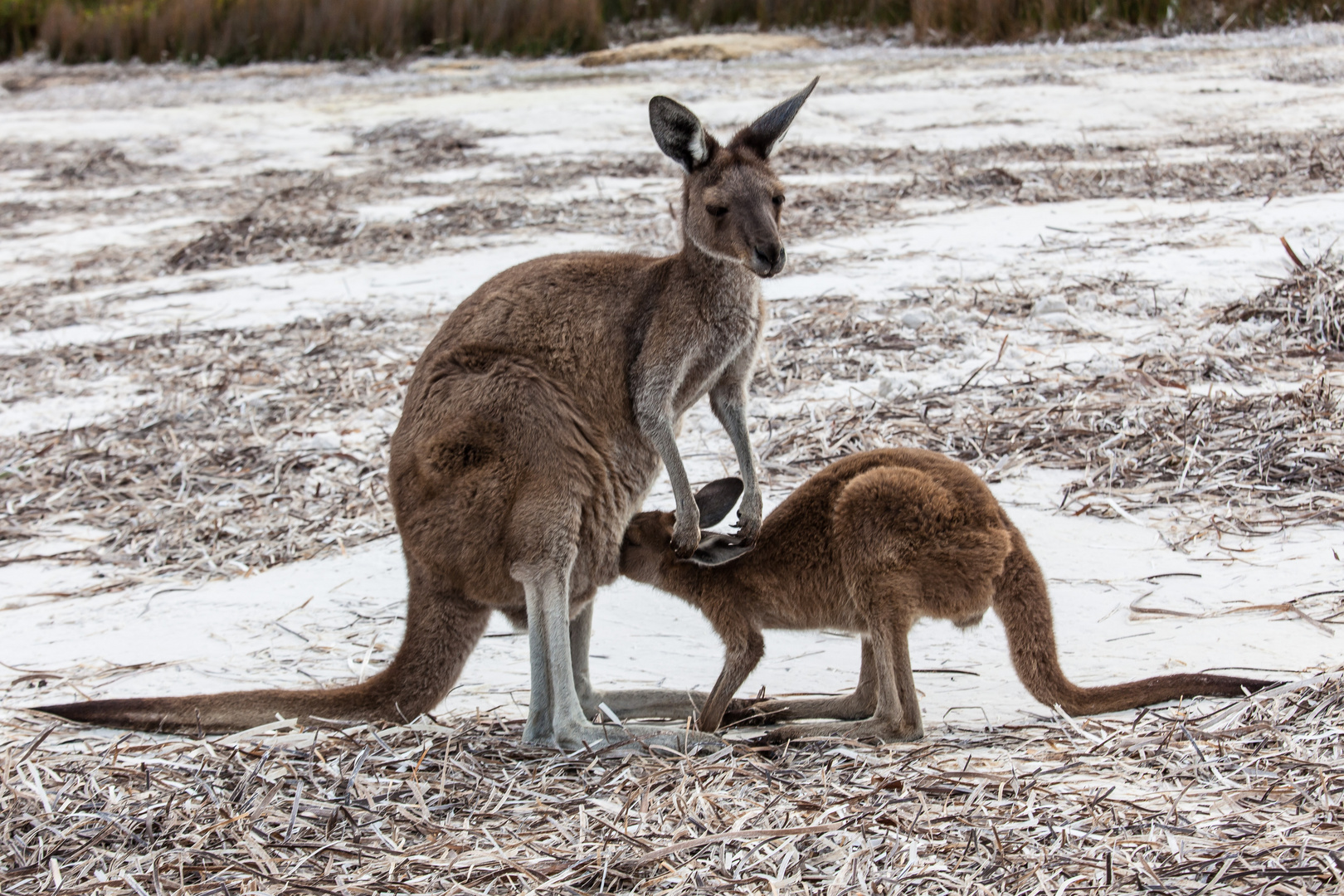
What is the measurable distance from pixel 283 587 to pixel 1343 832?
2.88 metres

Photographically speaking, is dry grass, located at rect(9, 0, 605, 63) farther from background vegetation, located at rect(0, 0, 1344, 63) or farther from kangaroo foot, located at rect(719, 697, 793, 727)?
kangaroo foot, located at rect(719, 697, 793, 727)

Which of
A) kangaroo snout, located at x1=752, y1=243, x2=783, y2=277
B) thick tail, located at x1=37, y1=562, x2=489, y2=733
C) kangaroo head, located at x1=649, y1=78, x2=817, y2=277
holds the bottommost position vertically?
thick tail, located at x1=37, y1=562, x2=489, y2=733

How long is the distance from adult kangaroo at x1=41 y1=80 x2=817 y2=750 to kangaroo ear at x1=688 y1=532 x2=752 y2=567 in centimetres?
7

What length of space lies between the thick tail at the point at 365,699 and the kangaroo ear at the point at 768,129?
1.30 m

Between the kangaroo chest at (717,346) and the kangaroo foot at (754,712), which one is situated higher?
the kangaroo chest at (717,346)

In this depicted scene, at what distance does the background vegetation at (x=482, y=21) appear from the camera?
12.4 metres

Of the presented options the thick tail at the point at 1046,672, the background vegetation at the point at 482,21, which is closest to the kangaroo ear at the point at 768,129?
the thick tail at the point at 1046,672

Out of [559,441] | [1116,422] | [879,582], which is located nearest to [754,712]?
[879,582]

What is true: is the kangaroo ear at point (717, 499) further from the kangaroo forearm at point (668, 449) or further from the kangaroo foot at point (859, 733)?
the kangaroo foot at point (859, 733)

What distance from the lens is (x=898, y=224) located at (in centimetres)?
690

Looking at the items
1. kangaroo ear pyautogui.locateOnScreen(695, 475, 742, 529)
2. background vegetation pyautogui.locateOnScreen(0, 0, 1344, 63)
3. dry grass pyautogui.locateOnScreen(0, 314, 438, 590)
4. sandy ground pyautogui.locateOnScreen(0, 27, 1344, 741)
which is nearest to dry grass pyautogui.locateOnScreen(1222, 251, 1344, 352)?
sandy ground pyautogui.locateOnScreen(0, 27, 1344, 741)

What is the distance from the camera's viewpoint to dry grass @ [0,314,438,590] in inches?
166

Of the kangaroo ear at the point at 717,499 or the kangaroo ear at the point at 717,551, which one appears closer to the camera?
the kangaroo ear at the point at 717,551

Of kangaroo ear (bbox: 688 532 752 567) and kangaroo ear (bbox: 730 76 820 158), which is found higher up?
kangaroo ear (bbox: 730 76 820 158)
